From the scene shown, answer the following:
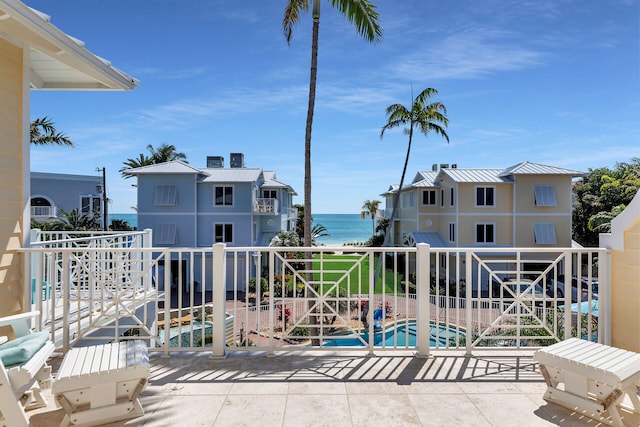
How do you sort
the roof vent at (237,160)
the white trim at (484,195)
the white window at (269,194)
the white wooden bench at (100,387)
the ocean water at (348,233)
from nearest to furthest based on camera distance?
1. the white wooden bench at (100,387)
2. the white trim at (484,195)
3. the white window at (269,194)
4. the roof vent at (237,160)
5. the ocean water at (348,233)

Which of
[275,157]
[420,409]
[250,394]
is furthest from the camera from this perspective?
[275,157]

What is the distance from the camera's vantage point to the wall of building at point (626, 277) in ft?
11.3

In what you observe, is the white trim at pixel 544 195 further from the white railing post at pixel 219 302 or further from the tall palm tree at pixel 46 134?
the tall palm tree at pixel 46 134

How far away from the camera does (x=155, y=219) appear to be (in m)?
21.4

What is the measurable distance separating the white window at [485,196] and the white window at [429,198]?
11.0ft

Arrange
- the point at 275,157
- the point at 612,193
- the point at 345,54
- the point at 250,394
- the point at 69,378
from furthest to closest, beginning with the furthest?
the point at 275,157 → the point at 612,193 → the point at 345,54 → the point at 250,394 → the point at 69,378

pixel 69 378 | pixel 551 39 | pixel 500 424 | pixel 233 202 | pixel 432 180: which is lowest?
pixel 500 424

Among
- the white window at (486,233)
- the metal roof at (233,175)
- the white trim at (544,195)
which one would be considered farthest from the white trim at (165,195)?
the white trim at (544,195)

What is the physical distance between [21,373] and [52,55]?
3.13 metres

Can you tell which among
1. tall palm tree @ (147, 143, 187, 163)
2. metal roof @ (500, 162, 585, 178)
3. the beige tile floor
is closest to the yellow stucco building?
the beige tile floor

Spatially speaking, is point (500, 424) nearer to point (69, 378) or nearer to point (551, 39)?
point (69, 378)

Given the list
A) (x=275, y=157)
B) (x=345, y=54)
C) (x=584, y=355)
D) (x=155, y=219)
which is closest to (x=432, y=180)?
(x=345, y=54)

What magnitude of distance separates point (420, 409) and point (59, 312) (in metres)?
4.74

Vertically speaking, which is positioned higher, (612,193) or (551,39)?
(551,39)
